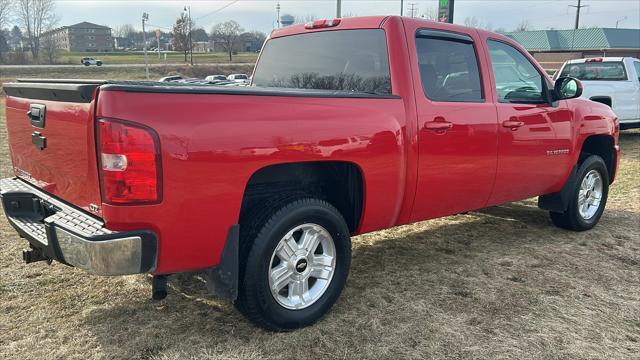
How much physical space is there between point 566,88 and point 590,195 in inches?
56.2

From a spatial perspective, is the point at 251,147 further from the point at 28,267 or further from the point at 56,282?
the point at 28,267

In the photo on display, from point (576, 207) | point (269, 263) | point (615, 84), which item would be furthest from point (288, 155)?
point (615, 84)

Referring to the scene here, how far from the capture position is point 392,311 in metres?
3.58

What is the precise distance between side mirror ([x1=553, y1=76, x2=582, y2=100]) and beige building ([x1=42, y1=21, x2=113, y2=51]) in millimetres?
115869

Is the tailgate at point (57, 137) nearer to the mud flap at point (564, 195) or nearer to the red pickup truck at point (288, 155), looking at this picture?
the red pickup truck at point (288, 155)

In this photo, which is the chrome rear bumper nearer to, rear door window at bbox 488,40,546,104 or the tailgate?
the tailgate

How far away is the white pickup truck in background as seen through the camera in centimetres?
1173

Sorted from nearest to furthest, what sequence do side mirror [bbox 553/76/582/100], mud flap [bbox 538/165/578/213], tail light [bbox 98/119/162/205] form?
tail light [bbox 98/119/162/205]
side mirror [bbox 553/76/582/100]
mud flap [bbox 538/165/578/213]

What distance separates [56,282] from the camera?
153 inches

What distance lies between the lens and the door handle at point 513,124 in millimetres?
4312

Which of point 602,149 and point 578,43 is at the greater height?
point 578,43

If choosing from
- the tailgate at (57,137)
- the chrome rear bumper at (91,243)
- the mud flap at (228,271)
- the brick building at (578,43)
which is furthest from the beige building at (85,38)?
the mud flap at (228,271)

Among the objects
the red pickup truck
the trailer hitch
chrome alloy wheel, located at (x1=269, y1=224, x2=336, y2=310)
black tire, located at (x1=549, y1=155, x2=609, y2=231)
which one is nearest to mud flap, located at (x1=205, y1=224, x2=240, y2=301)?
the red pickup truck

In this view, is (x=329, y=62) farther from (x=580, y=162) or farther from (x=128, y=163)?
(x=580, y=162)
